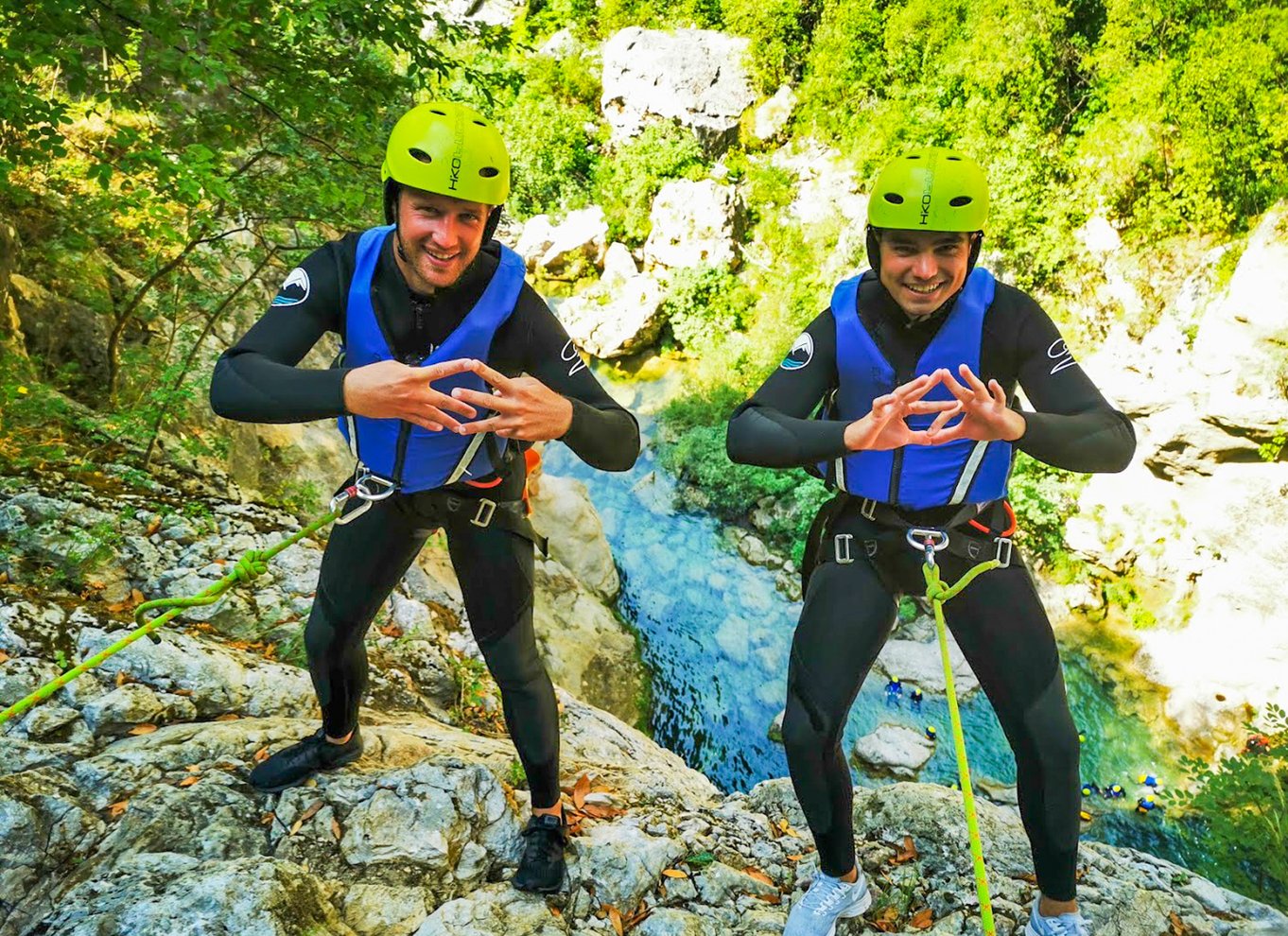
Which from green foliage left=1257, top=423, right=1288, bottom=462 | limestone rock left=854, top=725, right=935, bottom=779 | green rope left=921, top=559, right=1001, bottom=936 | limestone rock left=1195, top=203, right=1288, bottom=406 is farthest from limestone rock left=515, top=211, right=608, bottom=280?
green rope left=921, top=559, right=1001, bottom=936

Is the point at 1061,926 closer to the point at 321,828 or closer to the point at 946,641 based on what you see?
the point at 946,641

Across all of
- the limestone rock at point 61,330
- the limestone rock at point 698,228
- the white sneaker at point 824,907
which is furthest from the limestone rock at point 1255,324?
the limestone rock at point 61,330

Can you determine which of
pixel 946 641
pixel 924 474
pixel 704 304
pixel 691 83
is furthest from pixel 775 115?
pixel 946 641

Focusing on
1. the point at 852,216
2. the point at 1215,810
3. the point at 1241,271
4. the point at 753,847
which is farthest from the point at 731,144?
the point at 753,847

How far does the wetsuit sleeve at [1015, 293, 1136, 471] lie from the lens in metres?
2.23

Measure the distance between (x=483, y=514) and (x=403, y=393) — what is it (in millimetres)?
742

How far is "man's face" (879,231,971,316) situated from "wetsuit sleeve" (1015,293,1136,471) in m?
0.31

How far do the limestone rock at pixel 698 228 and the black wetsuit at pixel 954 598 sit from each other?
1447cm

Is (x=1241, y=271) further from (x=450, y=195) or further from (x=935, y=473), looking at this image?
(x=450, y=195)

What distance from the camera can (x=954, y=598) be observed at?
2473 millimetres

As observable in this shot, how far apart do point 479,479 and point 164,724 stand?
6.66 feet

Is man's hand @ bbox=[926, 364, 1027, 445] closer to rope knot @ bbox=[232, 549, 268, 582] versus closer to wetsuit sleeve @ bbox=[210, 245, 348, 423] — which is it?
wetsuit sleeve @ bbox=[210, 245, 348, 423]

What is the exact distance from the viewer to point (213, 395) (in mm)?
2154

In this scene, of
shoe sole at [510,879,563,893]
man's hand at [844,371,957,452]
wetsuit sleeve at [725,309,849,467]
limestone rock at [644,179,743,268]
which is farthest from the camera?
limestone rock at [644,179,743,268]
